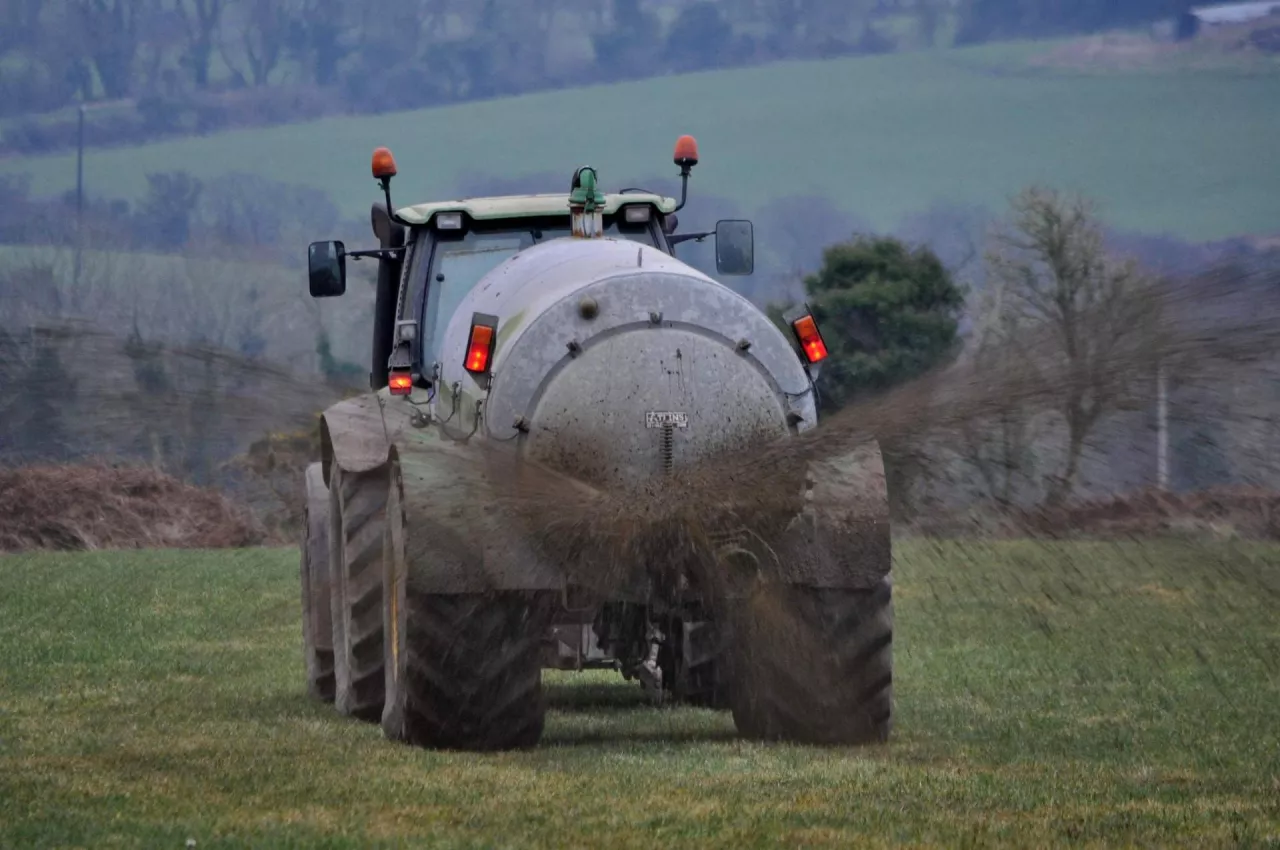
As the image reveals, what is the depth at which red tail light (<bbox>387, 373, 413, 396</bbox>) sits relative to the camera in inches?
524

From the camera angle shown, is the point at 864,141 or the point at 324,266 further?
the point at 864,141

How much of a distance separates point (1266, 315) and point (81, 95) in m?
64.3

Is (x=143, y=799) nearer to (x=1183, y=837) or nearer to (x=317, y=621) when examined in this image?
(x=1183, y=837)

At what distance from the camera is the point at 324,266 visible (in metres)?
14.8

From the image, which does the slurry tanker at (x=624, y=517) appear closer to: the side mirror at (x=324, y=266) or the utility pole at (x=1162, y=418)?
the utility pole at (x=1162, y=418)

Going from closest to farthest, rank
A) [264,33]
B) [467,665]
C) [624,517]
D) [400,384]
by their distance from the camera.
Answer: [624,517], [467,665], [400,384], [264,33]

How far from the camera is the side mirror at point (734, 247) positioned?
14.8m

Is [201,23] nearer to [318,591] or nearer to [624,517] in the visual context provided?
[318,591]

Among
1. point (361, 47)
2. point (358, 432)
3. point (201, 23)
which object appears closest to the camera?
point (358, 432)

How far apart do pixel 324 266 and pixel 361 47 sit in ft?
213

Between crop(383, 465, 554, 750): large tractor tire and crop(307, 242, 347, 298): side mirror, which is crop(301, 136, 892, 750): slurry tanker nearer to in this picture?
crop(383, 465, 554, 750): large tractor tire

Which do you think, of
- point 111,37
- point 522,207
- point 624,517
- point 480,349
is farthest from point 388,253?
point 111,37

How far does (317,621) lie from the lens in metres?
15.3

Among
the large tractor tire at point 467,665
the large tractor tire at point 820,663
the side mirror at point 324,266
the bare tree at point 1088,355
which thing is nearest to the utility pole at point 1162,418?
the bare tree at point 1088,355
